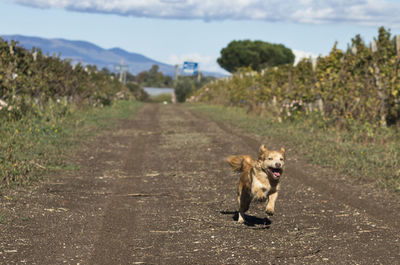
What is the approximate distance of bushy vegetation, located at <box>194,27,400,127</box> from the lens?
15281 mm

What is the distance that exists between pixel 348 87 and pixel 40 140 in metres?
9.48

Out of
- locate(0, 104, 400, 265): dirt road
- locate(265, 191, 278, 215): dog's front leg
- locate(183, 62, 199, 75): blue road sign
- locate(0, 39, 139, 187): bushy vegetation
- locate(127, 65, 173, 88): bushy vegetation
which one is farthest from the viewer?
locate(127, 65, 173, 88): bushy vegetation

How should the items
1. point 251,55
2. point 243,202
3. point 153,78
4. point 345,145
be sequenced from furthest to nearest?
1. point 153,78
2. point 251,55
3. point 345,145
4. point 243,202

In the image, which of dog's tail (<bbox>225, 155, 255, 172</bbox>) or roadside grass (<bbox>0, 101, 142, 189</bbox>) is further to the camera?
roadside grass (<bbox>0, 101, 142, 189</bbox>)

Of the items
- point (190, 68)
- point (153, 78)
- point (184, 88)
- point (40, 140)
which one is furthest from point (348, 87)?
point (153, 78)

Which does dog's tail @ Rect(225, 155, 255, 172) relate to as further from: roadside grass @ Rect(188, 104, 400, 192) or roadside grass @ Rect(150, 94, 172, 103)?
roadside grass @ Rect(150, 94, 172, 103)

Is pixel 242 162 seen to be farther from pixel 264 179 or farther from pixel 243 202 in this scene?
pixel 264 179

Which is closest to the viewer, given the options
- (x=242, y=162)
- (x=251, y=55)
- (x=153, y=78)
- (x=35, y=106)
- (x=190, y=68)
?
(x=242, y=162)

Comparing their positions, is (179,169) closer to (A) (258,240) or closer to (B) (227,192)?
(B) (227,192)

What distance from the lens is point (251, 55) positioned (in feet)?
258

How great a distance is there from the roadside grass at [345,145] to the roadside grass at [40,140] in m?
5.47

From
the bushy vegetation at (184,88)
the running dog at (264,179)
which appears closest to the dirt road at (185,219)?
the running dog at (264,179)

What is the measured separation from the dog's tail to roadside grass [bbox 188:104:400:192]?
3.45 m

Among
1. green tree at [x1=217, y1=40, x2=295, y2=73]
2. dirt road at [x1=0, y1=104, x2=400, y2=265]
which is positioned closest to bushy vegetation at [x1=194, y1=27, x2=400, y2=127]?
dirt road at [x1=0, y1=104, x2=400, y2=265]
